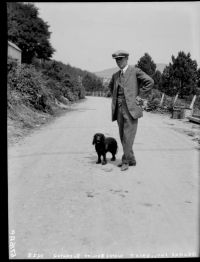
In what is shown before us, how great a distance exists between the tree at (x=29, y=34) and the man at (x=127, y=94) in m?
32.3

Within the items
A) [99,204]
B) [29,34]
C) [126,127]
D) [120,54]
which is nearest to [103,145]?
[126,127]

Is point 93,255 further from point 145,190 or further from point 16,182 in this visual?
point 16,182

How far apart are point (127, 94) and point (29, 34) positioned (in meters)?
36.4

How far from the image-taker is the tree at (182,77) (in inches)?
792

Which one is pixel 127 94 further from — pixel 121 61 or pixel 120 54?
pixel 120 54

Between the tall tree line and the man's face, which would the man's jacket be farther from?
the tall tree line

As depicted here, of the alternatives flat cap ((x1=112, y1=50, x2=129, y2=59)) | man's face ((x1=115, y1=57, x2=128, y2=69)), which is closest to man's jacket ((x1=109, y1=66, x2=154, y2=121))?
man's face ((x1=115, y1=57, x2=128, y2=69))

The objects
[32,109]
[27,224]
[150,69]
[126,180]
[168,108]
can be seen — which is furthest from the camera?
[150,69]

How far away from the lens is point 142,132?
11203 mm

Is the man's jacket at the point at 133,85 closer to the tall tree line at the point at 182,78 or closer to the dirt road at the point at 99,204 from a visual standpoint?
the dirt road at the point at 99,204

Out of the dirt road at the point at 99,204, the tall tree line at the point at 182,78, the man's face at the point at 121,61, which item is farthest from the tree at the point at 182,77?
the man's face at the point at 121,61

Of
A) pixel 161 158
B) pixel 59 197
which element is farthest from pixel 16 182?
pixel 161 158

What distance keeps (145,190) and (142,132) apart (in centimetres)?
608

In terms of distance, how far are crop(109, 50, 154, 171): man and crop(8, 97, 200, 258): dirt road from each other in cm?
62
